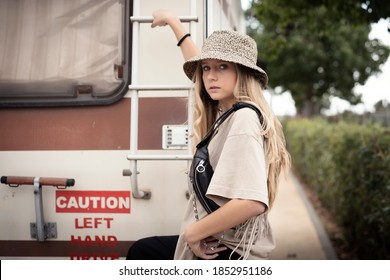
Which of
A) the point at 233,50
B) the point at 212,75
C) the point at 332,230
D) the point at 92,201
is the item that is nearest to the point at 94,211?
the point at 92,201

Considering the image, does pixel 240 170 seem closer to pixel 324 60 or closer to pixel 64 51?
pixel 64 51

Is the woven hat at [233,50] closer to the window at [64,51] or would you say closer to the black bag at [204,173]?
the black bag at [204,173]

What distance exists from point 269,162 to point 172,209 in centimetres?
75

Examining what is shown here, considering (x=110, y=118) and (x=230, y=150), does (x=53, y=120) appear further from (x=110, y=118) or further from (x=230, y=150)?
(x=230, y=150)

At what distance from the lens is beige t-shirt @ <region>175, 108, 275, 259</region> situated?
70.9 inches

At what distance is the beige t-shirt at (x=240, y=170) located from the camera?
180cm

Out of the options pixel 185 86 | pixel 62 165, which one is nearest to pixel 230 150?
pixel 185 86

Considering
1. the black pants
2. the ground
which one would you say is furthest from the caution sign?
the ground

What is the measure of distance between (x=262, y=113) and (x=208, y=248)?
23.8 inches

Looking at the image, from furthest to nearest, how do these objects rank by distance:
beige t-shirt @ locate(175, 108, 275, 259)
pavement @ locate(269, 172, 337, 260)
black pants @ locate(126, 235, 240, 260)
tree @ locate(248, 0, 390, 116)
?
tree @ locate(248, 0, 390, 116)
pavement @ locate(269, 172, 337, 260)
black pants @ locate(126, 235, 240, 260)
beige t-shirt @ locate(175, 108, 275, 259)

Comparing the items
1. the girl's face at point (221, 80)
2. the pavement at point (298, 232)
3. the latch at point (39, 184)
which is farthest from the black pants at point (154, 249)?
the pavement at point (298, 232)

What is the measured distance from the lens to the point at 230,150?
183 cm

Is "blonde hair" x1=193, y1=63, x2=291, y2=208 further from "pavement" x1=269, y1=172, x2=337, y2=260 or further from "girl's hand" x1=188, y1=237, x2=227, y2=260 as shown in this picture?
"pavement" x1=269, y1=172, x2=337, y2=260

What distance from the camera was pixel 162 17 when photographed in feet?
7.83
